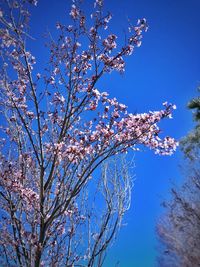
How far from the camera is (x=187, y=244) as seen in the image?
12.9m

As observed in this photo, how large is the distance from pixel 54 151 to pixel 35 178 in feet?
3.82

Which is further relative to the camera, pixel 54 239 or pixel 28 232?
pixel 54 239

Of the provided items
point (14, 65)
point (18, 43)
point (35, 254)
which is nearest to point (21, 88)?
point (14, 65)

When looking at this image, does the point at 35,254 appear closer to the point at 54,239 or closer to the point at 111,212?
the point at 54,239

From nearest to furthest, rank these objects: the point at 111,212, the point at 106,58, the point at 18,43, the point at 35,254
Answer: the point at 35,254
the point at 18,43
the point at 106,58
the point at 111,212

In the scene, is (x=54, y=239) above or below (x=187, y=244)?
below

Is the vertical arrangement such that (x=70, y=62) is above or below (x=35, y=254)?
above

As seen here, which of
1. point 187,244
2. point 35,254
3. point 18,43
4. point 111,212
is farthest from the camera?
point 187,244

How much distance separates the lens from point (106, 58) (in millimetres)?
4879

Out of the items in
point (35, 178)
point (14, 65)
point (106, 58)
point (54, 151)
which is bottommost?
point (54, 151)

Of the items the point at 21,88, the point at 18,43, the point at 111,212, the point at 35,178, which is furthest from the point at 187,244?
the point at 18,43

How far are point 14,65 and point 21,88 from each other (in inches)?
18.6

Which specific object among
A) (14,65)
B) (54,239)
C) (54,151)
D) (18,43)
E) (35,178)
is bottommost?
(54,239)

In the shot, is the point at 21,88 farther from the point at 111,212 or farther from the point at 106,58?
the point at 111,212
